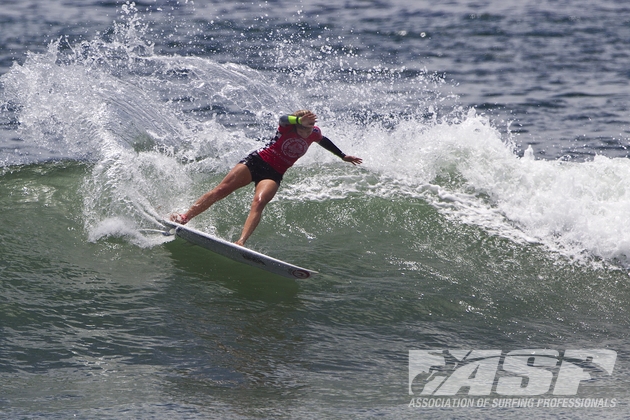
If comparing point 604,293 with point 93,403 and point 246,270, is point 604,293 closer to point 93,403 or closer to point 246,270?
point 246,270

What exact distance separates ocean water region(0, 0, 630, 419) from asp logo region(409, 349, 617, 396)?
1.3 inches

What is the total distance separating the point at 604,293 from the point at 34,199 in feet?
22.3

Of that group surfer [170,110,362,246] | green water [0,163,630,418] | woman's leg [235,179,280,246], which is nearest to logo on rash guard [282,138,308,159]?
surfer [170,110,362,246]

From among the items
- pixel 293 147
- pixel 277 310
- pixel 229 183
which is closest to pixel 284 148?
pixel 293 147

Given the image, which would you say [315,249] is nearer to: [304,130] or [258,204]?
[258,204]

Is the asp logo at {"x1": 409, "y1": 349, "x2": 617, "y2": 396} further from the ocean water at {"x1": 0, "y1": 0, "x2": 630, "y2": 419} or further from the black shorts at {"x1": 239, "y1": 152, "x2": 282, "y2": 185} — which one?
the black shorts at {"x1": 239, "y1": 152, "x2": 282, "y2": 185}

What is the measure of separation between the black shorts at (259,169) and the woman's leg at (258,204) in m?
0.09

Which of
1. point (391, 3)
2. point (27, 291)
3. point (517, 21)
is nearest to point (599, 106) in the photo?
point (517, 21)

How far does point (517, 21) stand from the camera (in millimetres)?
20578

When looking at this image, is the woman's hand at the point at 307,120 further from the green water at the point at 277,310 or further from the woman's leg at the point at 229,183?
the green water at the point at 277,310

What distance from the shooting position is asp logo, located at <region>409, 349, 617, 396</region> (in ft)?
18.2

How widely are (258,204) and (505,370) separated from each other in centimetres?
301

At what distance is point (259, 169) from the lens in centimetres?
792

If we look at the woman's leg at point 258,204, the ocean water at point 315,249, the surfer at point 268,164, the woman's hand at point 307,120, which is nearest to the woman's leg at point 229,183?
the surfer at point 268,164
